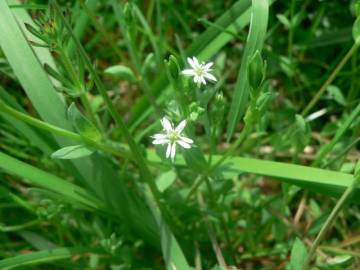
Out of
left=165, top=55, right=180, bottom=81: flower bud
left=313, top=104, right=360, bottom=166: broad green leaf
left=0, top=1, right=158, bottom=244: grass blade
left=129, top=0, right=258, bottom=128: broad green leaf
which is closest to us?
left=165, top=55, right=180, bottom=81: flower bud

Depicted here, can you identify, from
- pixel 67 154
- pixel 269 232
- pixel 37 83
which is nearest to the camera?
pixel 67 154

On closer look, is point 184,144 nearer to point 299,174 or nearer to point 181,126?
point 181,126

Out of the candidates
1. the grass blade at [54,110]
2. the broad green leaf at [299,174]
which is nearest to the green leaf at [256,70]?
the broad green leaf at [299,174]

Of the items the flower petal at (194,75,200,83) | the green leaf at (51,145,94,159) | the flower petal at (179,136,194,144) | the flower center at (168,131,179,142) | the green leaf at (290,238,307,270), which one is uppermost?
the flower petal at (194,75,200,83)

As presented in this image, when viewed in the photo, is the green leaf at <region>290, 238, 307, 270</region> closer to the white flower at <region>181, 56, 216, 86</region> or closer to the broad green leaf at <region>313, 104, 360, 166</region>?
the broad green leaf at <region>313, 104, 360, 166</region>

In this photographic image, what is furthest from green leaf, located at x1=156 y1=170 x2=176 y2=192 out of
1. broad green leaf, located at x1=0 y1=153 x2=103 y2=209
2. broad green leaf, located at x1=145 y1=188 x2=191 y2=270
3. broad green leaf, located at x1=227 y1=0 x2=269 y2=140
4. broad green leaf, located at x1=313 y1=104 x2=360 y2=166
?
broad green leaf, located at x1=313 y1=104 x2=360 y2=166

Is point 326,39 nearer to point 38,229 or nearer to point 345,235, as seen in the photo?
point 345,235

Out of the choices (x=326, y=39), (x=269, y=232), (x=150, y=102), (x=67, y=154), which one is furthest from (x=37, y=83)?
(x=326, y=39)
